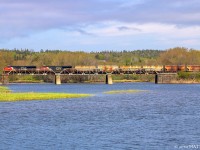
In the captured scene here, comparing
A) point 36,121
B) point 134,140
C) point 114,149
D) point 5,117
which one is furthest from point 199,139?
point 5,117

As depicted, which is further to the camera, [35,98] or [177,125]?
[35,98]

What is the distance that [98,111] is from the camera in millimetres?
70438

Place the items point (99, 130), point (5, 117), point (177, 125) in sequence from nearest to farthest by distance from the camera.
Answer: point (99, 130) < point (177, 125) < point (5, 117)

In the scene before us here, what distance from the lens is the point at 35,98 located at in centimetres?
9506

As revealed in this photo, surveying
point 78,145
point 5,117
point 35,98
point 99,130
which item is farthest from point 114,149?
point 35,98

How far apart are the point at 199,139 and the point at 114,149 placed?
8.22 m

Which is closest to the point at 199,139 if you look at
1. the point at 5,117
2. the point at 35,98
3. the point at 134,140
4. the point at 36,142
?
the point at 134,140

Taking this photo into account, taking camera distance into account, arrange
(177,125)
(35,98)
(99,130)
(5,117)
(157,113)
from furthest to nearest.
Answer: (35,98), (157,113), (5,117), (177,125), (99,130)

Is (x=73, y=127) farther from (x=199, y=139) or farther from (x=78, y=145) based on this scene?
(x=199, y=139)

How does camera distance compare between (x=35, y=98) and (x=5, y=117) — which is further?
(x=35, y=98)

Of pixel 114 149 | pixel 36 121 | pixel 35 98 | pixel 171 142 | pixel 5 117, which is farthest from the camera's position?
pixel 35 98

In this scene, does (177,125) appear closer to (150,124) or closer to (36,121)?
(150,124)

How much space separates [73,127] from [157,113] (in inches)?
693

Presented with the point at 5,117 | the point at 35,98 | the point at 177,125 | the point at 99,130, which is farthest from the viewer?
the point at 35,98
